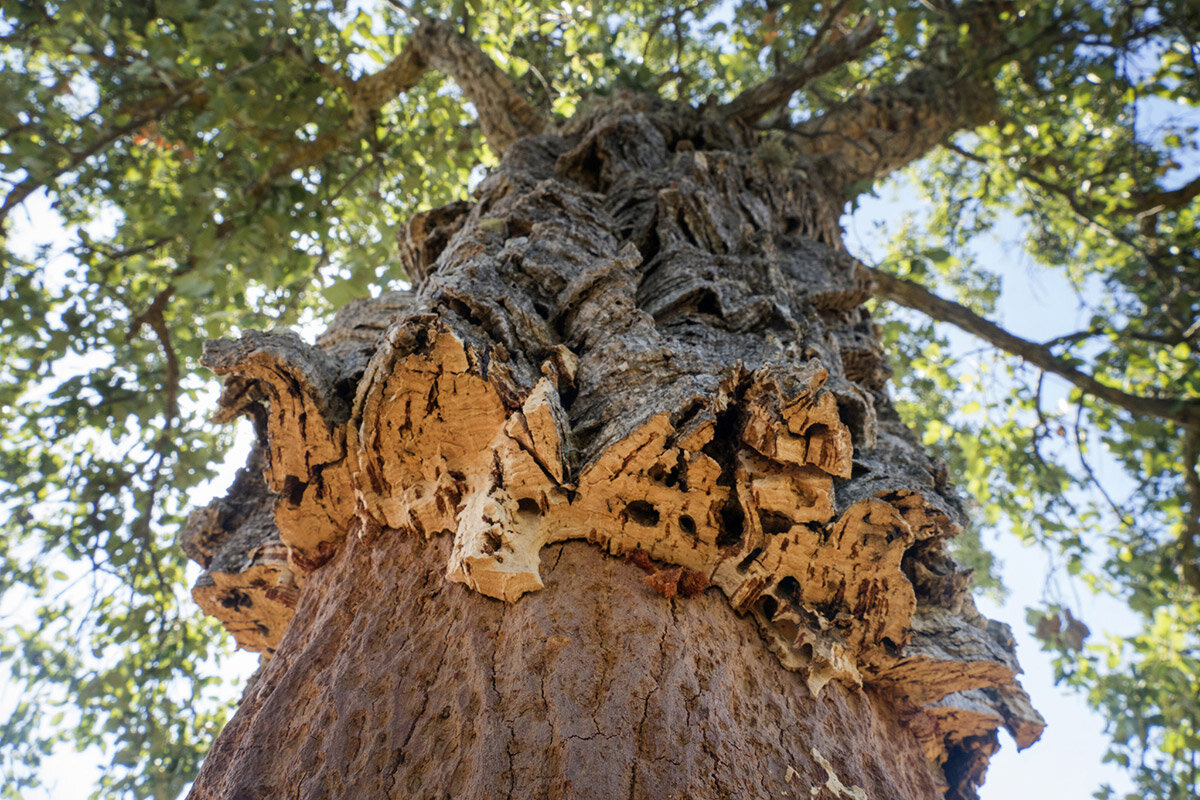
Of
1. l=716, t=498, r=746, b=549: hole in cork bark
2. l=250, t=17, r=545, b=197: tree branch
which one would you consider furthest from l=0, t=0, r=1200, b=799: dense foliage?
l=716, t=498, r=746, b=549: hole in cork bark

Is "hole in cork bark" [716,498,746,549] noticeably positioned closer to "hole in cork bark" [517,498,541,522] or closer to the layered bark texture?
the layered bark texture

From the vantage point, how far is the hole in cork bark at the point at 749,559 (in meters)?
1.55

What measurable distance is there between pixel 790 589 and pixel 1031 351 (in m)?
3.39

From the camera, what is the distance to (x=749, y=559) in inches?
61.1

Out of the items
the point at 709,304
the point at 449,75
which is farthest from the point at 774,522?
the point at 449,75

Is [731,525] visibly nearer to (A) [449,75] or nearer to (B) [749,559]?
(B) [749,559]

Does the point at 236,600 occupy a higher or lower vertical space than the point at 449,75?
lower

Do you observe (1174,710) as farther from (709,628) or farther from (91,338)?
(91,338)

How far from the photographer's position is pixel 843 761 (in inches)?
54.1

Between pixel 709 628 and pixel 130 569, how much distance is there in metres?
4.69

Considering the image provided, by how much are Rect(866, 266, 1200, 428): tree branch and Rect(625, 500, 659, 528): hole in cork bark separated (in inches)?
123

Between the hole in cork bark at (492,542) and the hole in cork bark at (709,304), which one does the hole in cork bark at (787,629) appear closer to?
the hole in cork bark at (492,542)

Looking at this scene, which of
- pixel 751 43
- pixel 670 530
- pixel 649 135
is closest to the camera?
pixel 670 530

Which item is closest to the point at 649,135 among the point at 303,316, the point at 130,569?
the point at 303,316
